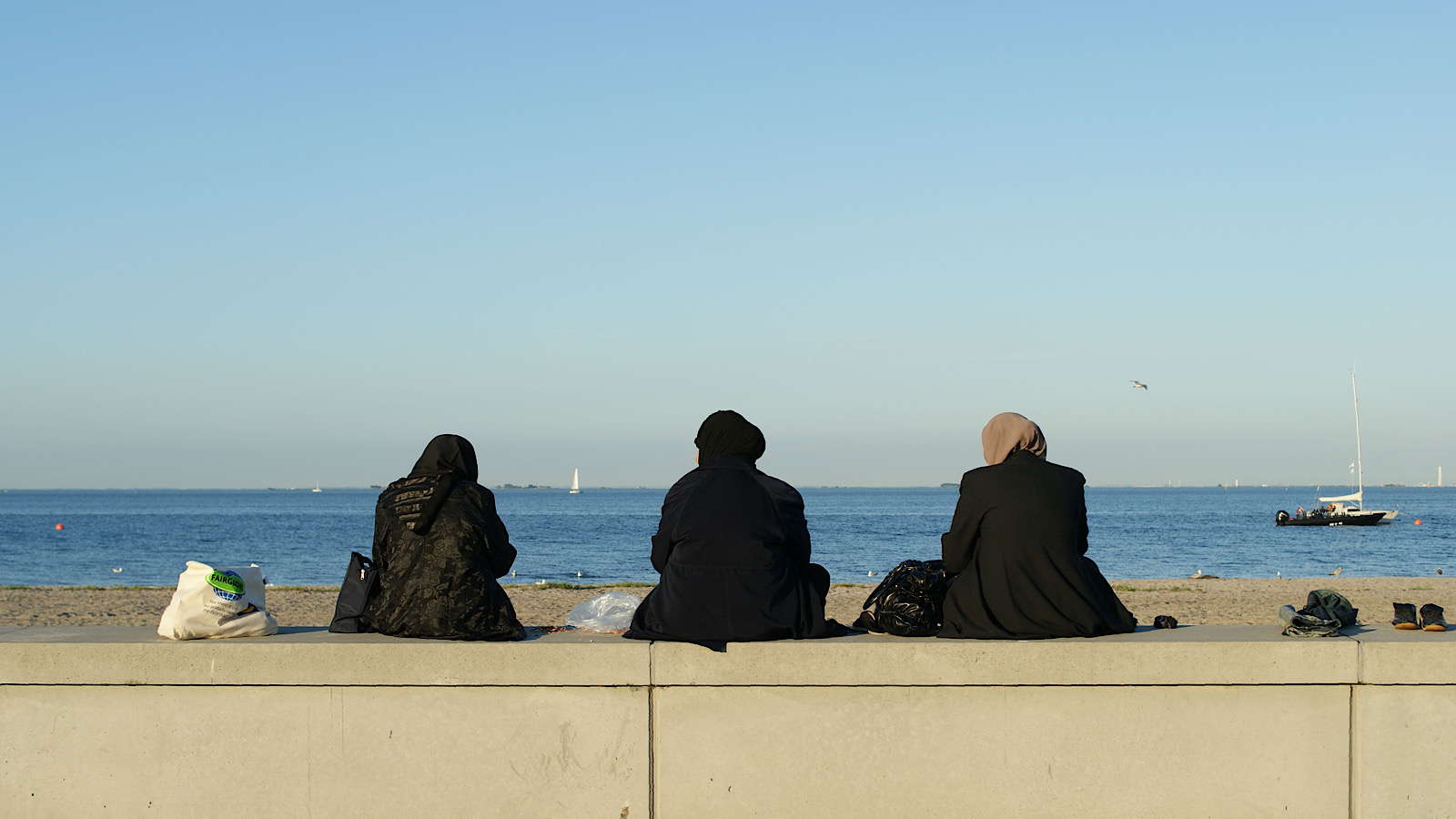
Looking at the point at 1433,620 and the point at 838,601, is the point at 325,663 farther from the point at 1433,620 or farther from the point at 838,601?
the point at 838,601

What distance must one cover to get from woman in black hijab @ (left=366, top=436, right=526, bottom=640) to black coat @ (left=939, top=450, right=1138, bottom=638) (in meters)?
2.01

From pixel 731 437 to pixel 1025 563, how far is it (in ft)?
4.57

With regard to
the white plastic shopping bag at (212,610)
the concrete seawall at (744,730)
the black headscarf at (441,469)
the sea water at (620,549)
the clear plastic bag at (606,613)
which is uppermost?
the black headscarf at (441,469)

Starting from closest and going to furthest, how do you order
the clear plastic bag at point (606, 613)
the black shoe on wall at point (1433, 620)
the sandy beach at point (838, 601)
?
the black shoe on wall at point (1433, 620) < the clear plastic bag at point (606, 613) < the sandy beach at point (838, 601)

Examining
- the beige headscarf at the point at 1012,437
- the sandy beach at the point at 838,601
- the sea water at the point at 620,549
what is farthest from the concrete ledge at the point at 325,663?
the sea water at the point at 620,549

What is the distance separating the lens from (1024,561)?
15.6 ft

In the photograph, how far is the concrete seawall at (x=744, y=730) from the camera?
14.5ft

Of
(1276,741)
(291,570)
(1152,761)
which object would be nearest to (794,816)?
(1152,761)

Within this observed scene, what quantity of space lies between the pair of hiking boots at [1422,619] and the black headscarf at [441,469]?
4.27 meters

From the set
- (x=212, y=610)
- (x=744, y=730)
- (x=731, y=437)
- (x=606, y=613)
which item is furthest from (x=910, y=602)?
(x=212, y=610)

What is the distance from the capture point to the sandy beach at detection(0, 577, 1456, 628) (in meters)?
20.7

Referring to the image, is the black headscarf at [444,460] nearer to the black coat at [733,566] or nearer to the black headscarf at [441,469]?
the black headscarf at [441,469]

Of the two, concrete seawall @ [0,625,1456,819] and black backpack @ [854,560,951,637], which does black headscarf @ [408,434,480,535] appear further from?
black backpack @ [854,560,951,637]

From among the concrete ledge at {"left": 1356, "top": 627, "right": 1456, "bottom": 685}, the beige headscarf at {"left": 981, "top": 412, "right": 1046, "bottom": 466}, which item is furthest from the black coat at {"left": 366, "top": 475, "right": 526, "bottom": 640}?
the concrete ledge at {"left": 1356, "top": 627, "right": 1456, "bottom": 685}
